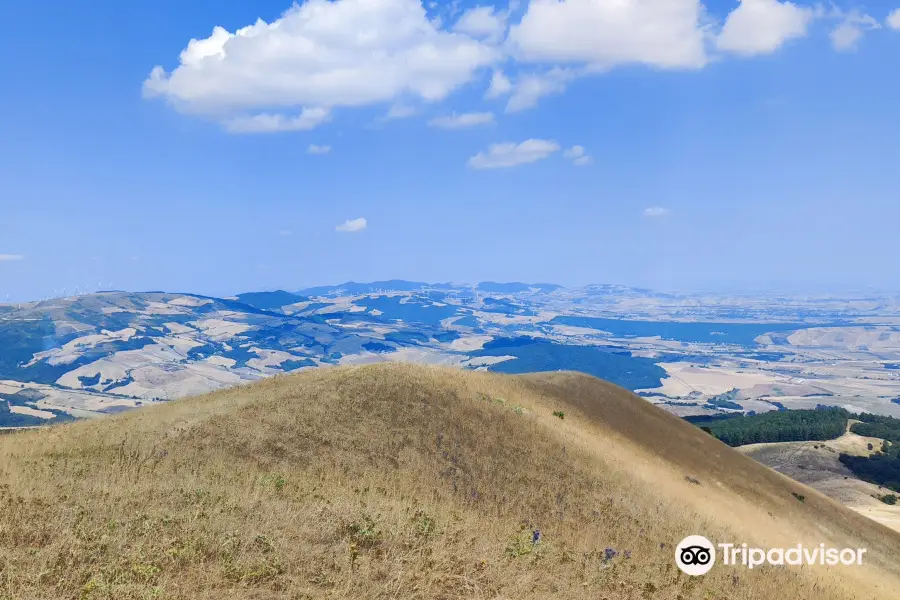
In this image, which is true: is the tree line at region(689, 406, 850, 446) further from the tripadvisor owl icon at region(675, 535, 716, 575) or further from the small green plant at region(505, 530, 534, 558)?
the small green plant at region(505, 530, 534, 558)

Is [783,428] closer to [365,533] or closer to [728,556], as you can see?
[728,556]

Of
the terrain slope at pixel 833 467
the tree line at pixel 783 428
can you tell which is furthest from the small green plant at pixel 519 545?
the tree line at pixel 783 428

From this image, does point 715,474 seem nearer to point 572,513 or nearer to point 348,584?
point 572,513

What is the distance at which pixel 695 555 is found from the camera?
63.5ft

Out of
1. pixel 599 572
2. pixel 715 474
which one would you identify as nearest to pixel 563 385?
pixel 715 474

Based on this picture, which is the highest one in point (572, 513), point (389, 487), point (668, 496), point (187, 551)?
point (187, 551)

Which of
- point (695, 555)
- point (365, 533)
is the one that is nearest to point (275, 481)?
point (365, 533)

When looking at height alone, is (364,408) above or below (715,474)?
above

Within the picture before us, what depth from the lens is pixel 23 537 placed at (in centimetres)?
1198

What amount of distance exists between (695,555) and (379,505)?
35.2 feet

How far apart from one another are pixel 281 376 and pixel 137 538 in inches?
942

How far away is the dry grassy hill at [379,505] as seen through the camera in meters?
11.9

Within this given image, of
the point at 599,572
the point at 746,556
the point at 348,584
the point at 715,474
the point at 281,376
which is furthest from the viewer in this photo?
the point at 715,474

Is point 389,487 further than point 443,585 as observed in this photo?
Yes
